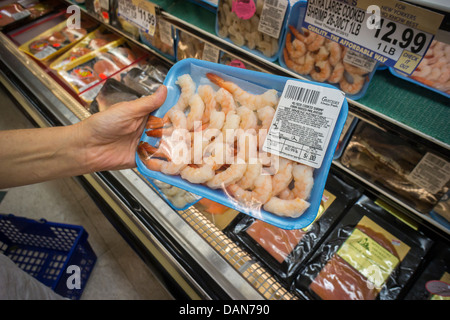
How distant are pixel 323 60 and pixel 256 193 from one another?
2.20 feet

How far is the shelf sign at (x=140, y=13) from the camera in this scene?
62.5 inches

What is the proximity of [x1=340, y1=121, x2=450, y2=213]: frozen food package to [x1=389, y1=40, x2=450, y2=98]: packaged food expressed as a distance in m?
0.23

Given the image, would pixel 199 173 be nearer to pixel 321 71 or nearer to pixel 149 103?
pixel 149 103

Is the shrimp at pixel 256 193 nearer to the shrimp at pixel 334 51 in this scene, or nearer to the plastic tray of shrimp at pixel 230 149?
the plastic tray of shrimp at pixel 230 149

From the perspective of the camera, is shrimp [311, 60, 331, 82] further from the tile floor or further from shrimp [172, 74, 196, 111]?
the tile floor

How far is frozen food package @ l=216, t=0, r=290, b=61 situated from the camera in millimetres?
1227

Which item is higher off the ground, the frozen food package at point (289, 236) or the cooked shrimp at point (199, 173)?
the cooked shrimp at point (199, 173)

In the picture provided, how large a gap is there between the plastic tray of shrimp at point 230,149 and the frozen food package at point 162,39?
1.87ft

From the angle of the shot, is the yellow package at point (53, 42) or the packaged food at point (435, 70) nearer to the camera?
the packaged food at point (435, 70)

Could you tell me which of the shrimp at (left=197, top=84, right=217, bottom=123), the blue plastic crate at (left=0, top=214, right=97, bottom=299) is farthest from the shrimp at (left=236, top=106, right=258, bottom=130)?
the blue plastic crate at (left=0, top=214, right=97, bottom=299)

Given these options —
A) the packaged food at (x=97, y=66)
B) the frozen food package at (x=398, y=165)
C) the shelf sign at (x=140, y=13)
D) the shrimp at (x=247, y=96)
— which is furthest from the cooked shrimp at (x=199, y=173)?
the packaged food at (x=97, y=66)

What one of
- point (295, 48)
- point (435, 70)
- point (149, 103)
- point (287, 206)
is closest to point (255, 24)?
point (295, 48)

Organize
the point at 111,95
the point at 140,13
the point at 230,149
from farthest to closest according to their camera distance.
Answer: the point at 111,95 < the point at 140,13 < the point at 230,149

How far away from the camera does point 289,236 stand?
1.45 metres
